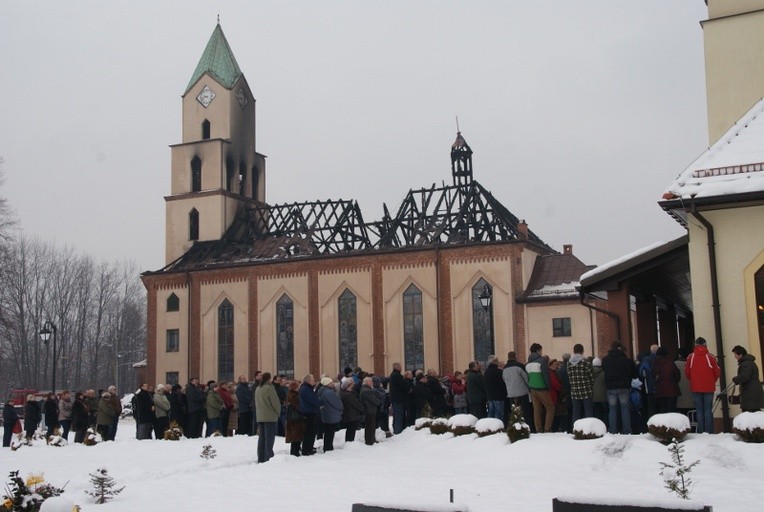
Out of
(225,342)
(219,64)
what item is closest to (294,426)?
(225,342)

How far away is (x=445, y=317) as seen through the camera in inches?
1672

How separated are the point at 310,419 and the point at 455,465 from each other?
337 cm

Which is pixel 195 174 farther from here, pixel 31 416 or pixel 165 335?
pixel 31 416

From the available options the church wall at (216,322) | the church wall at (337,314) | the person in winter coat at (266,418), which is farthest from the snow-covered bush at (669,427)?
the church wall at (216,322)

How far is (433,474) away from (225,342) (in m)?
33.8

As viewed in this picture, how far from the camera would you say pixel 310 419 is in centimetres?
1786

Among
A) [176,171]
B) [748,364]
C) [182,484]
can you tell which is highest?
[176,171]

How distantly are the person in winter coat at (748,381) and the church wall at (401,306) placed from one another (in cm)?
2762

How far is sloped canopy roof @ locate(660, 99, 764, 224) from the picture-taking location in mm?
16281

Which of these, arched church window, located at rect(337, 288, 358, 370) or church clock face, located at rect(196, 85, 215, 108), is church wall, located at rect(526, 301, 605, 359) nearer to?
arched church window, located at rect(337, 288, 358, 370)

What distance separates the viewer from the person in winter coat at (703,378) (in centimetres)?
1522

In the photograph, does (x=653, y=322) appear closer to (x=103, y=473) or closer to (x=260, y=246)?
(x=103, y=473)

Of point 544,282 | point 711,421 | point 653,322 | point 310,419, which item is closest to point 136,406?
point 310,419

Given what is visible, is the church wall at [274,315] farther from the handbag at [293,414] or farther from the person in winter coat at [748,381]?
the person in winter coat at [748,381]
